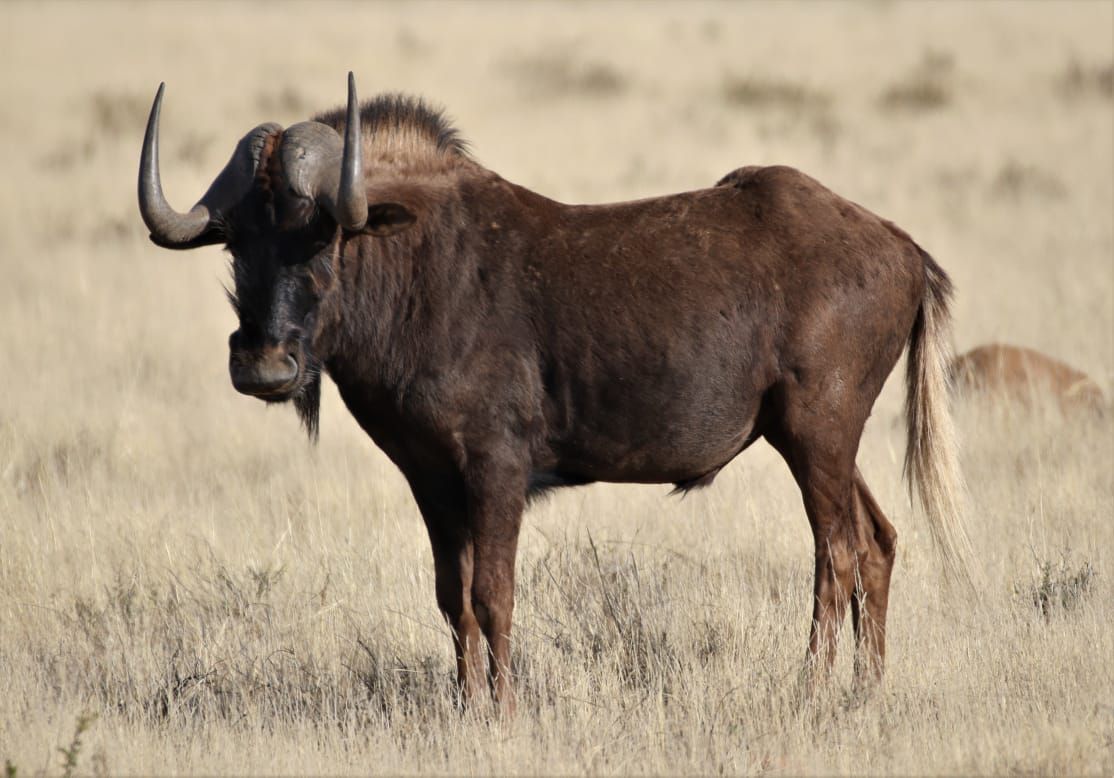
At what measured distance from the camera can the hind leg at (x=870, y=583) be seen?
17.9ft

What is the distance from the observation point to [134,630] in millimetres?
6074

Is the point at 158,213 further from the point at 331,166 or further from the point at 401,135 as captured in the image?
the point at 401,135

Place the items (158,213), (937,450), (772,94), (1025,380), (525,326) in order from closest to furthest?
(158,213)
(525,326)
(937,450)
(1025,380)
(772,94)

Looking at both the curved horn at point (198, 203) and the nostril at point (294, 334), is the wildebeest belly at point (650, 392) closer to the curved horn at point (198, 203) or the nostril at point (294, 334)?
the nostril at point (294, 334)

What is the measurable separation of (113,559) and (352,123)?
326 cm

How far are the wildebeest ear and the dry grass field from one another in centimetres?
178

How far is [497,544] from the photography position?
5.14 m

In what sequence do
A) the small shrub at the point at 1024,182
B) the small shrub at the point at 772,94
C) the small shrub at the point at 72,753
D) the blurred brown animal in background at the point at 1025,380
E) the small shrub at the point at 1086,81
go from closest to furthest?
the small shrub at the point at 72,753 → the blurred brown animal in background at the point at 1025,380 → the small shrub at the point at 1024,182 → the small shrub at the point at 1086,81 → the small shrub at the point at 772,94

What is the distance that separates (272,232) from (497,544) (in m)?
1.42

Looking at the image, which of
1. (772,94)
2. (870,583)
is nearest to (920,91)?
(772,94)

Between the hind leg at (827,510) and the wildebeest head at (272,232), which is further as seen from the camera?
the hind leg at (827,510)

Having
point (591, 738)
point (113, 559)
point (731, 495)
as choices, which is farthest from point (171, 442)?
point (591, 738)

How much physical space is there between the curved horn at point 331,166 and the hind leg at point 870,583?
2442mm

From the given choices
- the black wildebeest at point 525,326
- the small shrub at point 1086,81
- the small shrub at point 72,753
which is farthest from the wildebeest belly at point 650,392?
the small shrub at point 1086,81
